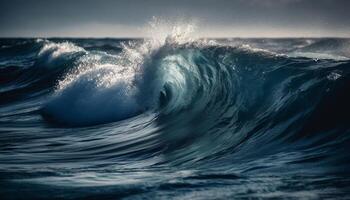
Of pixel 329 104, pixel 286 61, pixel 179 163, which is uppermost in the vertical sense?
pixel 286 61

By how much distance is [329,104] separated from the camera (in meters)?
7.32

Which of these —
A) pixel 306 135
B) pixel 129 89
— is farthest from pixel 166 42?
pixel 306 135

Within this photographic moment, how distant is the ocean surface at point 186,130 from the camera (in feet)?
15.3

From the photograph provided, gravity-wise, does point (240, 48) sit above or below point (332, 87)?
above

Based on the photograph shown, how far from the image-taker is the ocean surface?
4.65 metres

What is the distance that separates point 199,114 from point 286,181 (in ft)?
18.3

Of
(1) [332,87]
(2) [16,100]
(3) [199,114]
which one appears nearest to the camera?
(1) [332,87]

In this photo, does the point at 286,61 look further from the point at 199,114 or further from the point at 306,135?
the point at 306,135

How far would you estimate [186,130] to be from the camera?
8711mm

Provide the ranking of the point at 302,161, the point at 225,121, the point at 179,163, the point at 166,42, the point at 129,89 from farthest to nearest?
the point at 166,42 < the point at 129,89 < the point at 225,121 < the point at 179,163 < the point at 302,161

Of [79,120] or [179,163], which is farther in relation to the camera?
[79,120]

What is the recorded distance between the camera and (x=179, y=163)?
6191 mm

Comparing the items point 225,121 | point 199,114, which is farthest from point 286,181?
point 199,114

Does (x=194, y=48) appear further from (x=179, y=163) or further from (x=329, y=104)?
(x=179, y=163)
